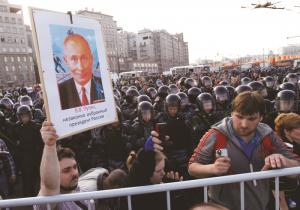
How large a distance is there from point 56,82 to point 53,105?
0.54 feet

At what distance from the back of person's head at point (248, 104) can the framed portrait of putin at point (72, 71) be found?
1014mm

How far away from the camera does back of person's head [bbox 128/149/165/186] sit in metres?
2.61

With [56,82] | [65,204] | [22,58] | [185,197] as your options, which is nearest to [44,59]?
[56,82]

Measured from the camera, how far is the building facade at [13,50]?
8099cm

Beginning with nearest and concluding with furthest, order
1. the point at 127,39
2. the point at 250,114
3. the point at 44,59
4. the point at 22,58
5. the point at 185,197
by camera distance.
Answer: the point at 44,59 → the point at 250,114 → the point at 185,197 → the point at 22,58 → the point at 127,39

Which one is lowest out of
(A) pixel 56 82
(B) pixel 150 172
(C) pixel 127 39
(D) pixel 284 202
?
(D) pixel 284 202

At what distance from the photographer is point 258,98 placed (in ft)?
8.68

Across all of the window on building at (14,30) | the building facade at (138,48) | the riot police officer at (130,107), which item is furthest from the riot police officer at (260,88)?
the building facade at (138,48)

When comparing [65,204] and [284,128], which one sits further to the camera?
[284,128]

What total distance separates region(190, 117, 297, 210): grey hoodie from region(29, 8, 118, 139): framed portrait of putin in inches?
33.0

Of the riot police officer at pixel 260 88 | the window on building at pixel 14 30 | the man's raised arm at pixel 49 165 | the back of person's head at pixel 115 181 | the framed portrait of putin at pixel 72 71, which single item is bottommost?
the back of person's head at pixel 115 181

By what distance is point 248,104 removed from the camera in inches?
101

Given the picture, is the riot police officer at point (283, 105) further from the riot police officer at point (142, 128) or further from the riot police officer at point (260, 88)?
the riot police officer at point (260, 88)

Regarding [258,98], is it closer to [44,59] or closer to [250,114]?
[250,114]
